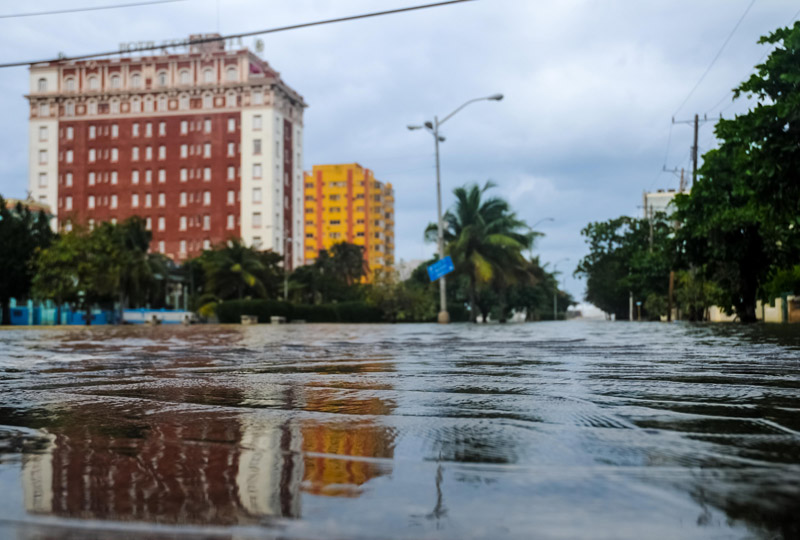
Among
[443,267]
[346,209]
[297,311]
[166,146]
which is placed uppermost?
[166,146]

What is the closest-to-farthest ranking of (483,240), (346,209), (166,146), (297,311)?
(483,240) < (297,311) < (166,146) < (346,209)

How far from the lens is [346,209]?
146 meters

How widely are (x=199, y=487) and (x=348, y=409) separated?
165 cm

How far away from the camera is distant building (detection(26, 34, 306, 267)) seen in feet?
320

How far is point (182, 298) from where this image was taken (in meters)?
80.9

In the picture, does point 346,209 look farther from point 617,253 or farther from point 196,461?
point 196,461

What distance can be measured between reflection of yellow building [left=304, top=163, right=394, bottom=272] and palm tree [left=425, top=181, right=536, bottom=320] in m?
96.6

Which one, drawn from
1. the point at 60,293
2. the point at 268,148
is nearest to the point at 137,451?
the point at 60,293

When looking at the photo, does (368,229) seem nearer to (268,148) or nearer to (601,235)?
(268,148)

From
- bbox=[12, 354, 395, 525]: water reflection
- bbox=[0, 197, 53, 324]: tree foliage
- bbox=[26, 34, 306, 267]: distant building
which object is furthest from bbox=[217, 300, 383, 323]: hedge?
bbox=[12, 354, 395, 525]: water reflection

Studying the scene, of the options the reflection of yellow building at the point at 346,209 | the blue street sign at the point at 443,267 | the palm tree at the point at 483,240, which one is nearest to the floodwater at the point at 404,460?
the blue street sign at the point at 443,267

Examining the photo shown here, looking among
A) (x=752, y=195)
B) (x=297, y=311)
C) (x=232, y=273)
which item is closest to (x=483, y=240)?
(x=297, y=311)

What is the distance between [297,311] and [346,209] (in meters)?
93.1

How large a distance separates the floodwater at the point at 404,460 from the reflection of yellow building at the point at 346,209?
455 feet
